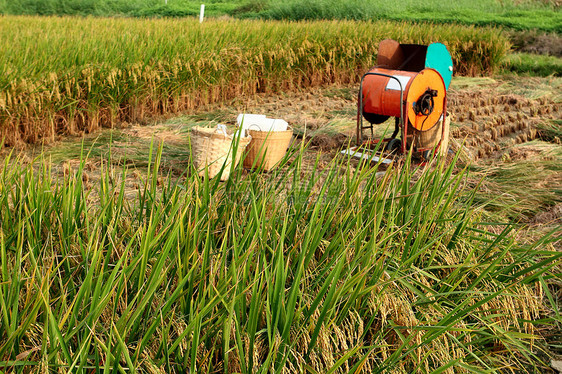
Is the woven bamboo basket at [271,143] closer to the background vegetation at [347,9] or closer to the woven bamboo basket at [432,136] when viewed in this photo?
the woven bamboo basket at [432,136]

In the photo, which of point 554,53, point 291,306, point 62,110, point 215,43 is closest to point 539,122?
point 215,43

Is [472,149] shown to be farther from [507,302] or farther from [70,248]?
[70,248]

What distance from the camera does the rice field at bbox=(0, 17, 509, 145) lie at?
594cm

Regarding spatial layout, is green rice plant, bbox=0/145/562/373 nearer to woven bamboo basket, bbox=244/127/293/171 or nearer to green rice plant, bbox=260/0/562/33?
woven bamboo basket, bbox=244/127/293/171

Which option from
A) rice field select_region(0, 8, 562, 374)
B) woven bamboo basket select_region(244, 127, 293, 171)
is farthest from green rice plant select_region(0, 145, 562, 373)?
woven bamboo basket select_region(244, 127, 293, 171)

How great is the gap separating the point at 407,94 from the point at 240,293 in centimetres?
341

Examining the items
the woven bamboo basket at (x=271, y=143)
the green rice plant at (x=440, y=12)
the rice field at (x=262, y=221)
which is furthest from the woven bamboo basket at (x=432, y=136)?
the green rice plant at (x=440, y=12)

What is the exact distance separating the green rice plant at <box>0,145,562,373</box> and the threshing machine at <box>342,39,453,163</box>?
202 centimetres

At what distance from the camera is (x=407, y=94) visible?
4734 mm

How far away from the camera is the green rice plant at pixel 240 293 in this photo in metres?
1.72

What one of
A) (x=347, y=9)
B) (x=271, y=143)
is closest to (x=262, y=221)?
(x=271, y=143)

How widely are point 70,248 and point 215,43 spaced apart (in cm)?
617

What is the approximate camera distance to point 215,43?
26.5ft

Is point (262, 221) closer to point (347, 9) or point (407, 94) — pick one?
point (407, 94)
